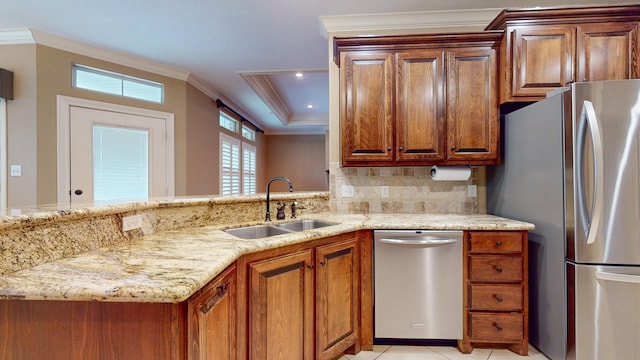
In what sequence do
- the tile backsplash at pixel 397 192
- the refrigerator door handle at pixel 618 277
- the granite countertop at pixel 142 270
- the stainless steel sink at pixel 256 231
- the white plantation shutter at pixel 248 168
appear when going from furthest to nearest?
1. the white plantation shutter at pixel 248 168
2. the tile backsplash at pixel 397 192
3. the stainless steel sink at pixel 256 231
4. the refrigerator door handle at pixel 618 277
5. the granite countertop at pixel 142 270

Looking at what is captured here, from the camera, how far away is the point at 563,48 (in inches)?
87.7

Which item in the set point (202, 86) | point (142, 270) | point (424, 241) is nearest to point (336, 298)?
point (424, 241)

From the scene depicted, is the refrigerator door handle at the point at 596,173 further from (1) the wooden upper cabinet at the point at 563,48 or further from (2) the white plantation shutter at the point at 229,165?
(2) the white plantation shutter at the point at 229,165

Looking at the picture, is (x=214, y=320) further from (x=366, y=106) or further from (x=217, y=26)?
(x=217, y=26)

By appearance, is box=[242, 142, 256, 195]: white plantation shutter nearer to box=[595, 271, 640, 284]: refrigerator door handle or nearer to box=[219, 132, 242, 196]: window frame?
box=[219, 132, 242, 196]: window frame

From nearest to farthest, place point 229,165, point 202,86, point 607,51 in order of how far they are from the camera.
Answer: point 607,51
point 202,86
point 229,165

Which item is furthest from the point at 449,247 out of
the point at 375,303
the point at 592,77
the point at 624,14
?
the point at 624,14

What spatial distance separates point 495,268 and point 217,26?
3.15 metres

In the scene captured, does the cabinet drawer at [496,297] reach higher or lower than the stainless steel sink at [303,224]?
lower

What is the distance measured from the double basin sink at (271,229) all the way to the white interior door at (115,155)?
1.95m

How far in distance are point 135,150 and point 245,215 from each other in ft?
8.53

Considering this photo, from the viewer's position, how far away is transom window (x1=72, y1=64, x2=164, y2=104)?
11.4 feet

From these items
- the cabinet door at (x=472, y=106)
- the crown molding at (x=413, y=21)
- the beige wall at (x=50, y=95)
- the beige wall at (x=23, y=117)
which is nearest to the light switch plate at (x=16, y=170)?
the beige wall at (x=23, y=117)

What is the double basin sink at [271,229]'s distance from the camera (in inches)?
76.9
